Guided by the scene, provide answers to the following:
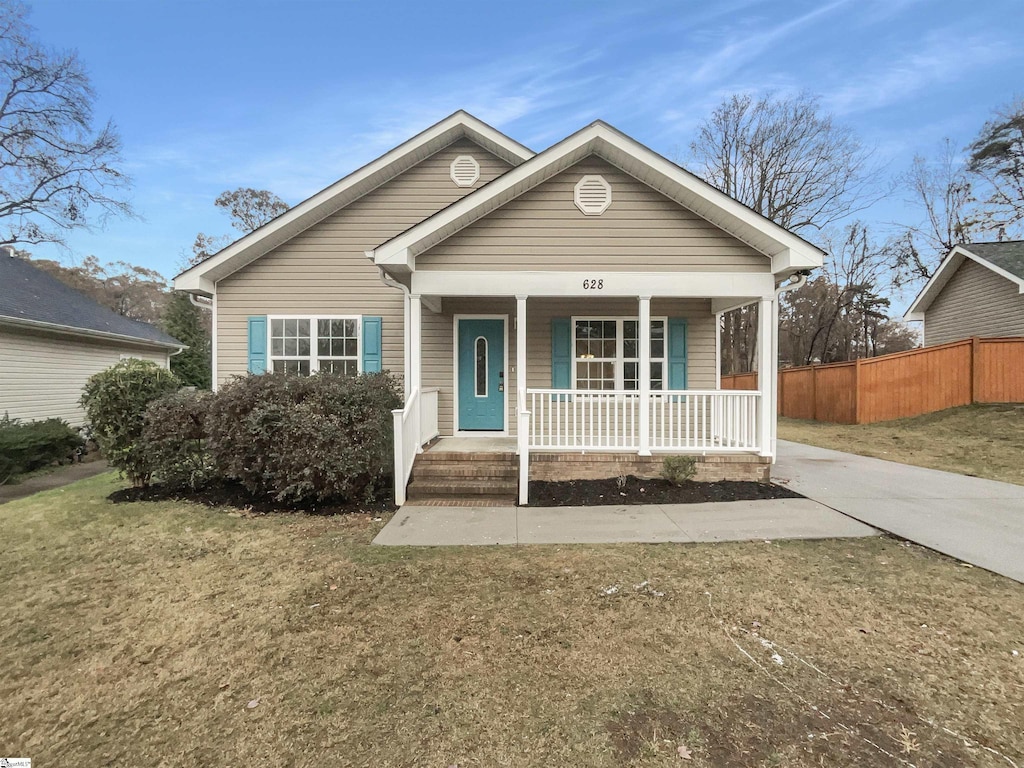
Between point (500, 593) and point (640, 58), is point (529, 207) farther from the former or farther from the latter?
point (640, 58)

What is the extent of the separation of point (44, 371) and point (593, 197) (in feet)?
45.7

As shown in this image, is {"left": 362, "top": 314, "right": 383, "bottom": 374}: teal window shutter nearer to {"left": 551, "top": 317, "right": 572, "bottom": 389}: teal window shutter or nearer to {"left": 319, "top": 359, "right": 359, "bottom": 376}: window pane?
{"left": 319, "top": 359, "right": 359, "bottom": 376}: window pane

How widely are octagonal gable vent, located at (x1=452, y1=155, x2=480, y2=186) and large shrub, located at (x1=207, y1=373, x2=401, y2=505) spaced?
4986 millimetres

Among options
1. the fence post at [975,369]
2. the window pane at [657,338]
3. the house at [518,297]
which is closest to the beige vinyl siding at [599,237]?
the house at [518,297]

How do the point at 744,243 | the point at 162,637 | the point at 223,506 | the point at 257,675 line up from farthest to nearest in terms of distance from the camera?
the point at 744,243 → the point at 223,506 → the point at 162,637 → the point at 257,675

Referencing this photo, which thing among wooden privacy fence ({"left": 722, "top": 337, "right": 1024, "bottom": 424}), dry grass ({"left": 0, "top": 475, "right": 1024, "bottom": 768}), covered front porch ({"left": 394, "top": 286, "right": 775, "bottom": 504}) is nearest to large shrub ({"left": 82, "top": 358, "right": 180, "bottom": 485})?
dry grass ({"left": 0, "top": 475, "right": 1024, "bottom": 768})

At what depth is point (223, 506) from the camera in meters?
6.48

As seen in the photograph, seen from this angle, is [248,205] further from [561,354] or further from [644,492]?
[644,492]

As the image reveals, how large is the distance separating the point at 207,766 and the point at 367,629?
1.21 meters

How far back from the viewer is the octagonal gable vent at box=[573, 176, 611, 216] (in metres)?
7.28

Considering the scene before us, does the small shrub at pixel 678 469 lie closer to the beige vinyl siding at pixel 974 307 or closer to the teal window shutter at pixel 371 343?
the teal window shutter at pixel 371 343

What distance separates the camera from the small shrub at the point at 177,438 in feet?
21.8

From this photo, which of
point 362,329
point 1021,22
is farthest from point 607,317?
point 1021,22

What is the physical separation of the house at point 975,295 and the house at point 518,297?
12.3m
